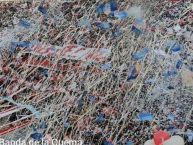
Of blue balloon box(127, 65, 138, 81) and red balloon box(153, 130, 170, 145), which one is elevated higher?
blue balloon box(127, 65, 138, 81)

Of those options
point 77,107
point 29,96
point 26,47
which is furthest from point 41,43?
point 77,107

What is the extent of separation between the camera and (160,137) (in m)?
1.32

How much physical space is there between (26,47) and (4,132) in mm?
388

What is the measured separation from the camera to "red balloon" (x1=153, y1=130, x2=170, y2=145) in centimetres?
132

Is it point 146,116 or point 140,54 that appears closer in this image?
point 146,116

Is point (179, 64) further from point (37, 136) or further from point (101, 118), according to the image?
point (37, 136)

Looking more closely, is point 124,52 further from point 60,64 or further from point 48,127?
point 48,127

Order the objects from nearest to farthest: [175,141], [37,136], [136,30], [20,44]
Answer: [175,141]
[37,136]
[136,30]
[20,44]

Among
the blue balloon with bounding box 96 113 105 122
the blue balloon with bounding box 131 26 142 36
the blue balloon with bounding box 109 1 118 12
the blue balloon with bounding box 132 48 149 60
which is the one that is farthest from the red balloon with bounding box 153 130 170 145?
the blue balloon with bounding box 109 1 118 12

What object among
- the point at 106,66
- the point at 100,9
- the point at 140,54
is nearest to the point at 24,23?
the point at 100,9

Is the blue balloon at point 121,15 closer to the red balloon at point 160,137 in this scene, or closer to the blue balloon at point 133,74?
the blue balloon at point 133,74

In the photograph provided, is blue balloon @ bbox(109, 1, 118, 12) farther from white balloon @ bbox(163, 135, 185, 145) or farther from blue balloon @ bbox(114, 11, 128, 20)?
white balloon @ bbox(163, 135, 185, 145)

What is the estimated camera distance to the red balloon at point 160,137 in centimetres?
132

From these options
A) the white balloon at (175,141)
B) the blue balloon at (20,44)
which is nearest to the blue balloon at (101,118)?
the white balloon at (175,141)
